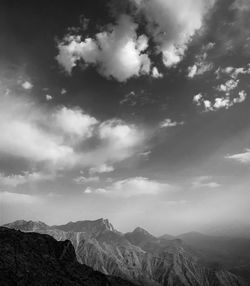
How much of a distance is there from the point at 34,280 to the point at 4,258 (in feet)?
82.5

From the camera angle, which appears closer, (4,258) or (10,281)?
(10,281)

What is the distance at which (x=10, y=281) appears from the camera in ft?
597

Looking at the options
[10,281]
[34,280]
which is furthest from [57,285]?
[10,281]

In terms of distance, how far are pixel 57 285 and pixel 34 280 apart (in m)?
15.6

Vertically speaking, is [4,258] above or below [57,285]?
above

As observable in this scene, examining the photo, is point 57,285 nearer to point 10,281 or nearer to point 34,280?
point 34,280

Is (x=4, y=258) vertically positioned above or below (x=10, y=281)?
above

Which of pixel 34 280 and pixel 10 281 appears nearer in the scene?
pixel 10 281

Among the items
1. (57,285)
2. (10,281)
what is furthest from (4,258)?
(57,285)

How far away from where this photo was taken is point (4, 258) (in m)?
200

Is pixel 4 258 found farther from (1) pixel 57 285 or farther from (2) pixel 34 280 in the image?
(1) pixel 57 285

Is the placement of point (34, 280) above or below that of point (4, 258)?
below

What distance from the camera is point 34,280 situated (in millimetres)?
193500

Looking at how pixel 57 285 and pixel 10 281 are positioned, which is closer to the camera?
pixel 10 281
